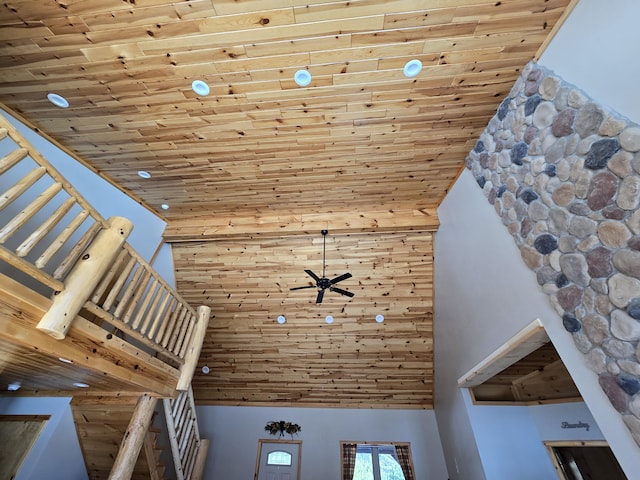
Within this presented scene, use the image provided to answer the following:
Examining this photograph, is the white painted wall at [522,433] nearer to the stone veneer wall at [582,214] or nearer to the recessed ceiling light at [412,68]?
the stone veneer wall at [582,214]

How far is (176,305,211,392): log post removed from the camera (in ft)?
11.6

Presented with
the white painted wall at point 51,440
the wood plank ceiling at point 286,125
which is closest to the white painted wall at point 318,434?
the wood plank ceiling at point 286,125

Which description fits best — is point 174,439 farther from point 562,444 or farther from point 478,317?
point 562,444

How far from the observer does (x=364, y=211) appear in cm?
404

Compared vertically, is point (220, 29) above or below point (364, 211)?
below

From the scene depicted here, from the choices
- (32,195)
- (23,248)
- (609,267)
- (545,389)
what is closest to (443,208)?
(609,267)

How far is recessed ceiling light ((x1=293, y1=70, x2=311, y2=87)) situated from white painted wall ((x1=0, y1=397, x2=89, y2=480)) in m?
5.13

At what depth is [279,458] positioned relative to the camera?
5523 mm

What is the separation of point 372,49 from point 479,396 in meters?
Result: 5.12

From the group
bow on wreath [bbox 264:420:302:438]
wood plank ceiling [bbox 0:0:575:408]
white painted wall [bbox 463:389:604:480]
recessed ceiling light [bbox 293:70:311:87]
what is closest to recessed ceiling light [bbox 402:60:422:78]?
wood plank ceiling [bbox 0:0:575:408]

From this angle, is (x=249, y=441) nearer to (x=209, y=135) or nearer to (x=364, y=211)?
(x=364, y=211)

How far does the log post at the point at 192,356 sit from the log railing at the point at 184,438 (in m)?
0.57

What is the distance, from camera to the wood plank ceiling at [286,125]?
1935 mm

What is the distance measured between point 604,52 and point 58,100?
13.6 feet
